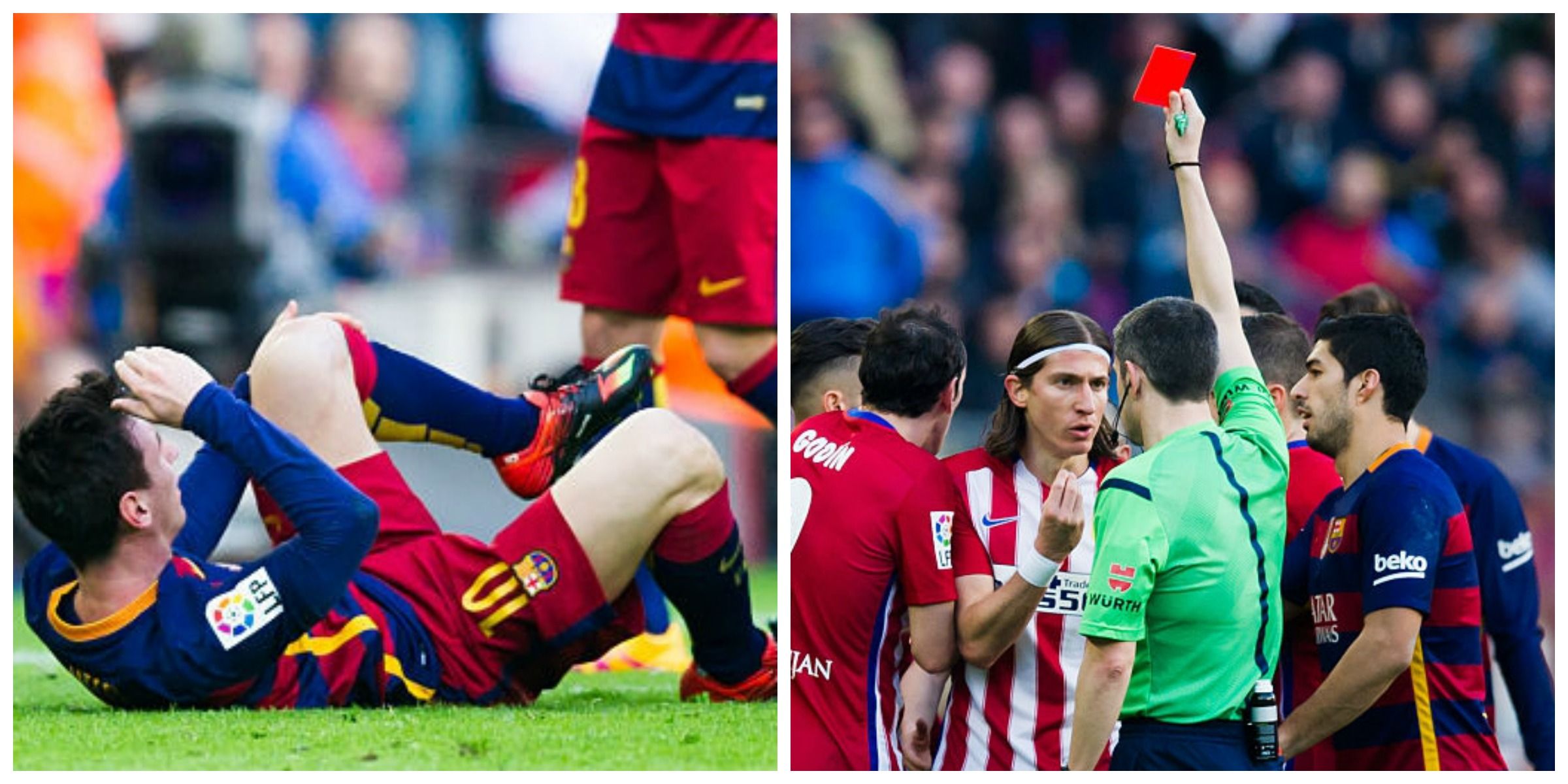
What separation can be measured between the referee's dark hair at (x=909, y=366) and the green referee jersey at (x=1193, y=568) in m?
0.48

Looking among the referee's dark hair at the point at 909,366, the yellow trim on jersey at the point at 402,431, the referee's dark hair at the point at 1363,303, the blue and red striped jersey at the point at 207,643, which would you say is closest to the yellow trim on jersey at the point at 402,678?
the blue and red striped jersey at the point at 207,643

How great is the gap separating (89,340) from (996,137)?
12.5ft

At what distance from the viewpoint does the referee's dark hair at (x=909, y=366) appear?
3.74m

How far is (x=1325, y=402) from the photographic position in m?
3.70

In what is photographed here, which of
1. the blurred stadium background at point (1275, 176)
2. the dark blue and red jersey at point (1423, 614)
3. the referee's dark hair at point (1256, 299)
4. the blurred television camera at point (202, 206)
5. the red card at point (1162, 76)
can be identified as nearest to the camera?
the dark blue and red jersey at point (1423, 614)

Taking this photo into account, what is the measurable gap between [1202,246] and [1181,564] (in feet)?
2.20

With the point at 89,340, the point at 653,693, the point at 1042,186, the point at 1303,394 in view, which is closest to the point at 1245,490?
the point at 1303,394

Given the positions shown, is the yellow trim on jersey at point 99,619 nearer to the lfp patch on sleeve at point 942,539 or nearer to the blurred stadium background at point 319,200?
the blurred stadium background at point 319,200

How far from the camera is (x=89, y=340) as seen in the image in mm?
4680

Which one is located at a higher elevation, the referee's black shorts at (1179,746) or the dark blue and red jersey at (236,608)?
the dark blue and red jersey at (236,608)

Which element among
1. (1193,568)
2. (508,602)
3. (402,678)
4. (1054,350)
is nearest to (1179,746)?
(1193,568)

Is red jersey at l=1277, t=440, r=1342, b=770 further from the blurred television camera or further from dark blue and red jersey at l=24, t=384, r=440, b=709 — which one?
the blurred television camera

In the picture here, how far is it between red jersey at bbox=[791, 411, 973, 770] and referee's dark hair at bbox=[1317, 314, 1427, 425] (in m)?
0.76
